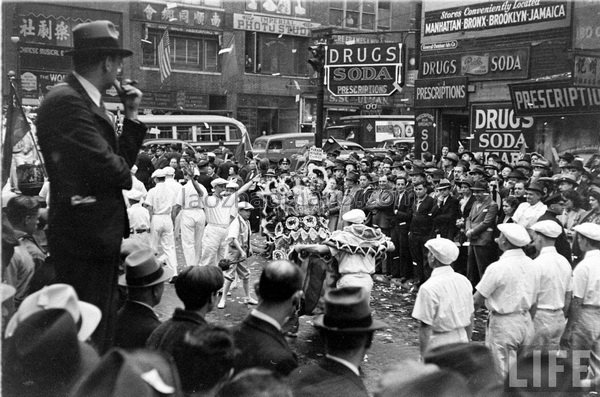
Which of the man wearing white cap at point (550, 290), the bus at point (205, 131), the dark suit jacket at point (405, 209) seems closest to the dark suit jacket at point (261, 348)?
the man wearing white cap at point (550, 290)

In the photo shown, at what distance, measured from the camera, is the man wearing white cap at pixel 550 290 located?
6.47 metres

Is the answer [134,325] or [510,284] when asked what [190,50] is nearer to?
[510,284]

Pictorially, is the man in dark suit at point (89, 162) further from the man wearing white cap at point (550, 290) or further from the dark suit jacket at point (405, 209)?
the dark suit jacket at point (405, 209)

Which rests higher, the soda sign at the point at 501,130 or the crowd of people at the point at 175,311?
the soda sign at the point at 501,130

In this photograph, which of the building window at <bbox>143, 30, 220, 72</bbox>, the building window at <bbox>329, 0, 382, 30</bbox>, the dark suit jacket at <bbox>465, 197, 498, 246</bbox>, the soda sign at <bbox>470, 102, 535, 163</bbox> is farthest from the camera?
the building window at <bbox>329, 0, 382, 30</bbox>

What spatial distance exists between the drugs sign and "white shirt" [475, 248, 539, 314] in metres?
10.0

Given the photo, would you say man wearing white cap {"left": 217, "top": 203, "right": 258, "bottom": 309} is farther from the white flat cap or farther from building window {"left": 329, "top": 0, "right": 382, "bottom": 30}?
building window {"left": 329, "top": 0, "right": 382, "bottom": 30}

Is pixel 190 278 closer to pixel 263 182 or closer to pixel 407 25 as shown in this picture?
pixel 263 182

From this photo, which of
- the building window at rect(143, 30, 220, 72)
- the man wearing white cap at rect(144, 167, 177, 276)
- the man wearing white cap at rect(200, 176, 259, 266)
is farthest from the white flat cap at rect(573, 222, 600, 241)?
the building window at rect(143, 30, 220, 72)

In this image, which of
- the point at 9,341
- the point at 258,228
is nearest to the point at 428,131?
the point at 258,228

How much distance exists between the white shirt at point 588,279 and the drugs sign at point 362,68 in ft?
32.2

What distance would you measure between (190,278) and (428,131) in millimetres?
16275

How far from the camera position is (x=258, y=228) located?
1769 cm

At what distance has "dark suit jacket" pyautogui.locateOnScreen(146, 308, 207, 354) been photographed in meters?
3.27
